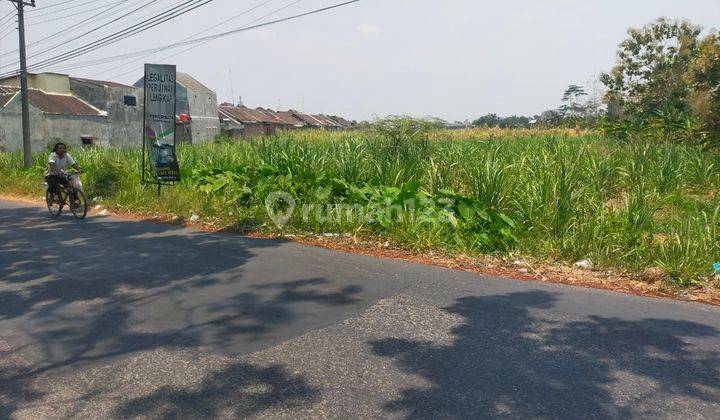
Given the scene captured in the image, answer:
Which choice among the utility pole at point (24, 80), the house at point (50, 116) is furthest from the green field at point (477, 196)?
the house at point (50, 116)

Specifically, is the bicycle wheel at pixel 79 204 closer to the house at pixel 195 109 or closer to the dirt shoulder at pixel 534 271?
the dirt shoulder at pixel 534 271

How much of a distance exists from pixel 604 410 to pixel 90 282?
520 cm

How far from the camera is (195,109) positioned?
53500mm

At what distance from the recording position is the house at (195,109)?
5097 cm

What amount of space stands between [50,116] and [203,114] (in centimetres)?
1960

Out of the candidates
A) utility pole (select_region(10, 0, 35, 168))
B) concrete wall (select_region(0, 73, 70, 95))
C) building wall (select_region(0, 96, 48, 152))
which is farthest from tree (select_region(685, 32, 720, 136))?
→ concrete wall (select_region(0, 73, 70, 95))

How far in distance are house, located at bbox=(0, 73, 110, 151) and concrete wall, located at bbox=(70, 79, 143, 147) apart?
0.56 meters

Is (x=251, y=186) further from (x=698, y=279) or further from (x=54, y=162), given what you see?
(x=698, y=279)

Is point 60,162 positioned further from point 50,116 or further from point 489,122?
point 50,116

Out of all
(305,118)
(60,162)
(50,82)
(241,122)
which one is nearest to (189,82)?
(241,122)

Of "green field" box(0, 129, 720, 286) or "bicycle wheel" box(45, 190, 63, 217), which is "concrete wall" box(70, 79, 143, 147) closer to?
"green field" box(0, 129, 720, 286)

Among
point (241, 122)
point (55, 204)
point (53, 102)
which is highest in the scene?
point (241, 122)

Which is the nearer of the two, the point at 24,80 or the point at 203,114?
the point at 24,80

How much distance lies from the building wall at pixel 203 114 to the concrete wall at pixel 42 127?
42.9ft
